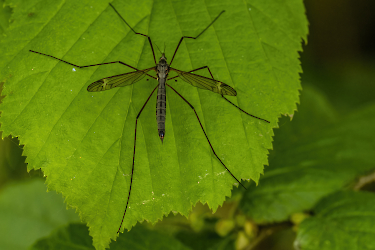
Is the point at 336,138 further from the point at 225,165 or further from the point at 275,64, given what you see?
the point at 225,165

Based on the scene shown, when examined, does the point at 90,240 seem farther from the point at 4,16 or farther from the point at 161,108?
the point at 4,16

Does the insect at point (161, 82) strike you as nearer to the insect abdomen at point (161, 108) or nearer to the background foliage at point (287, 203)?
the insect abdomen at point (161, 108)

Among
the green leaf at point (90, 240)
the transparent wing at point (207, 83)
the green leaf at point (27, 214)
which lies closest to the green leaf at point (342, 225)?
the green leaf at point (90, 240)

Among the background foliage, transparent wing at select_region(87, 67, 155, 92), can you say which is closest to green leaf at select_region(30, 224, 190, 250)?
the background foliage

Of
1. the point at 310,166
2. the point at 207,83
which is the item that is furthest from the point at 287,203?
the point at 207,83

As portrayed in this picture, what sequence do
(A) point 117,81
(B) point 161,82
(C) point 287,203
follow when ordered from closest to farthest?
(A) point 117,81 < (B) point 161,82 < (C) point 287,203

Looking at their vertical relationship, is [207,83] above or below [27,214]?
above
